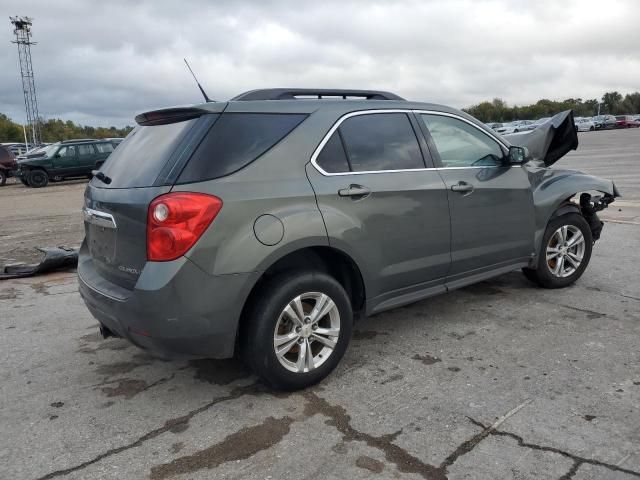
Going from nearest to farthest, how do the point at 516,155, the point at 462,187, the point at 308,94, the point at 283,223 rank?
the point at 283,223
the point at 308,94
the point at 462,187
the point at 516,155

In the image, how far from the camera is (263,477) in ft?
8.48

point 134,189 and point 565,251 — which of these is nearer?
point 134,189

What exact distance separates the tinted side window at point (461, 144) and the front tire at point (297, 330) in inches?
58.9

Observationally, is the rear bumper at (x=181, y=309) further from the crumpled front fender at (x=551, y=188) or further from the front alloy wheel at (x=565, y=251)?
the front alloy wheel at (x=565, y=251)

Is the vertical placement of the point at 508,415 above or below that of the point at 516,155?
below

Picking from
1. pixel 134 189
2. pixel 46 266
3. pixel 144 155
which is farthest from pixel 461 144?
pixel 46 266

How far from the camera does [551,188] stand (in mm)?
4926

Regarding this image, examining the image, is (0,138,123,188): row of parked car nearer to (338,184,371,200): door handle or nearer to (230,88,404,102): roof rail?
(230,88,404,102): roof rail

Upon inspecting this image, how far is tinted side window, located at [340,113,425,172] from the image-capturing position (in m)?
3.69

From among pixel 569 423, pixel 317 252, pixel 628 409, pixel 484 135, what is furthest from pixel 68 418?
pixel 484 135

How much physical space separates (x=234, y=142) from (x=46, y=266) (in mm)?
4527

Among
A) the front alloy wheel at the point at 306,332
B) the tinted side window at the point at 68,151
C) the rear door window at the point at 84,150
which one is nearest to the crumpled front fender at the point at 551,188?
the front alloy wheel at the point at 306,332

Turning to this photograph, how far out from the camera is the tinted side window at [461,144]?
4.22 metres

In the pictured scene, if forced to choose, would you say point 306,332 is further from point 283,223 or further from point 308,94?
point 308,94
